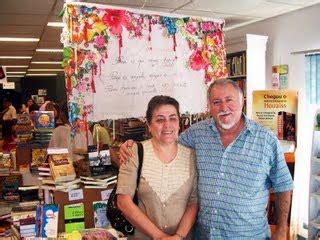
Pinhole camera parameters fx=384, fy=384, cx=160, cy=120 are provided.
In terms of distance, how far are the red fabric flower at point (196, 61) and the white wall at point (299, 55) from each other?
73.9 inches

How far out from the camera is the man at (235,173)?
2014mm

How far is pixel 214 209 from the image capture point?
2023 mm

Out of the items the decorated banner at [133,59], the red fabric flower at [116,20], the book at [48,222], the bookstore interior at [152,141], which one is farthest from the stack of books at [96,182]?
the red fabric flower at [116,20]

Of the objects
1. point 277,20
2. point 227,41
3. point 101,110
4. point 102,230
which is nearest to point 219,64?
point 101,110

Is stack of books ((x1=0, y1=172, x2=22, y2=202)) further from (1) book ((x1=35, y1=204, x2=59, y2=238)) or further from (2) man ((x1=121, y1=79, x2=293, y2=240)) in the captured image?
(2) man ((x1=121, y1=79, x2=293, y2=240))

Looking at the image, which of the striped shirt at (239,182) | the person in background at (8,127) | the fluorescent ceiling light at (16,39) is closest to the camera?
the striped shirt at (239,182)

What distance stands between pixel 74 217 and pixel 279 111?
2.05 meters

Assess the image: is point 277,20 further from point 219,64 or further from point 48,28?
point 48,28

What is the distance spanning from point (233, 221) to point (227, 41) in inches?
181

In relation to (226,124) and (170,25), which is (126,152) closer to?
(226,124)

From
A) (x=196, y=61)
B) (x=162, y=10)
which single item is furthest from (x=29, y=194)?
(x=162, y=10)

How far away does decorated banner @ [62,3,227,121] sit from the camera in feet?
7.99

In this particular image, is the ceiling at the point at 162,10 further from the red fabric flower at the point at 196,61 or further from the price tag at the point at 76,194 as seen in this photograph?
the price tag at the point at 76,194

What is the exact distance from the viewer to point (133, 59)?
2.66 metres
